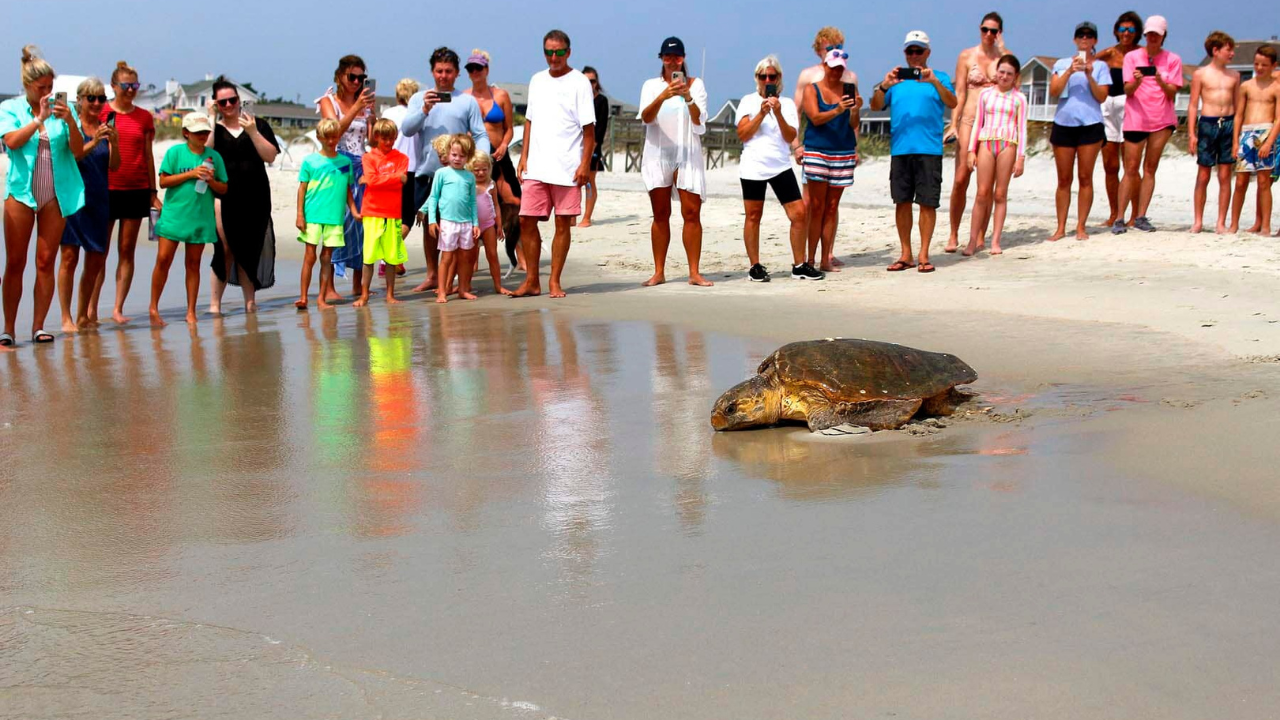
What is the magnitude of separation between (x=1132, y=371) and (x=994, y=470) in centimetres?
188

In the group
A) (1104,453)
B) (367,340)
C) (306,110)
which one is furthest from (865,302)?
(306,110)

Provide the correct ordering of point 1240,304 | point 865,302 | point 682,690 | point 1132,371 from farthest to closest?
1. point 865,302
2. point 1240,304
3. point 1132,371
4. point 682,690

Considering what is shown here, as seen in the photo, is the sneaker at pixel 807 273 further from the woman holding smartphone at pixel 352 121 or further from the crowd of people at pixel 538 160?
the woman holding smartphone at pixel 352 121

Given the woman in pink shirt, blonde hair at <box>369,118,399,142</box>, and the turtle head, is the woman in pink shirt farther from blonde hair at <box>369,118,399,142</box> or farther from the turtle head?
the turtle head

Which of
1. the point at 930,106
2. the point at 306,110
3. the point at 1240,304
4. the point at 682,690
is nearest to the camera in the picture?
the point at 682,690

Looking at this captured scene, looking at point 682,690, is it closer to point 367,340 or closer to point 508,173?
point 367,340

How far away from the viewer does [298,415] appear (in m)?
5.00

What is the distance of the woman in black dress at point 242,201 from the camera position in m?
8.06

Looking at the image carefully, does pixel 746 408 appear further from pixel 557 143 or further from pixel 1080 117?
pixel 1080 117

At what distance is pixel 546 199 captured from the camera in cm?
877

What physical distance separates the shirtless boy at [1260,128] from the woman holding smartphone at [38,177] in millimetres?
8600

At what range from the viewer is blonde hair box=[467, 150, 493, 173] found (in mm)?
8859

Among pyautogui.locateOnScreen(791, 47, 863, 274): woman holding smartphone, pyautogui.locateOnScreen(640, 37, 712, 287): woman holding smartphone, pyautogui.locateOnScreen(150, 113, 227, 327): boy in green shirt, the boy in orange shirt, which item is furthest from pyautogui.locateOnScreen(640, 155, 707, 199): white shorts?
pyautogui.locateOnScreen(150, 113, 227, 327): boy in green shirt

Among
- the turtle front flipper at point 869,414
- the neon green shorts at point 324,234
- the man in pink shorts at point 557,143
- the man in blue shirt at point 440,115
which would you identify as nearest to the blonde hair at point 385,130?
the man in blue shirt at point 440,115
